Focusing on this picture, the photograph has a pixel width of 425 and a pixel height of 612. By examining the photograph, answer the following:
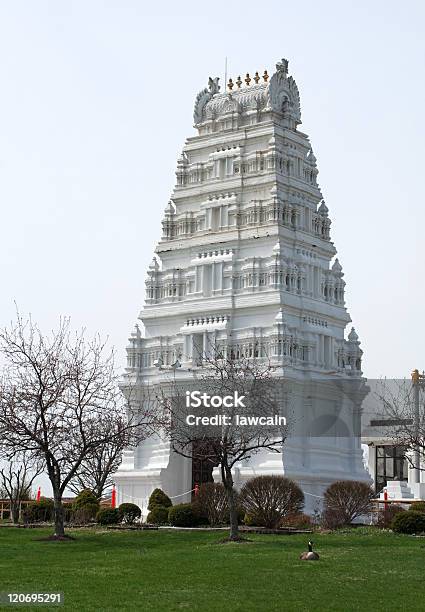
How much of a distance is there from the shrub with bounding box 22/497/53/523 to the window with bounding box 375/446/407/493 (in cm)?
2920

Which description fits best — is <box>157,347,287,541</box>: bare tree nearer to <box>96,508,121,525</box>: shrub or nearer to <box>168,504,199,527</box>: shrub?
<box>168,504,199,527</box>: shrub

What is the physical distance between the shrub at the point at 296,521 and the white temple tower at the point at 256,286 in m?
7.55

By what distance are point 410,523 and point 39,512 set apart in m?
19.2

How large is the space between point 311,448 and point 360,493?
10.3 metres

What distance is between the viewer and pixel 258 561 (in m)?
30.6

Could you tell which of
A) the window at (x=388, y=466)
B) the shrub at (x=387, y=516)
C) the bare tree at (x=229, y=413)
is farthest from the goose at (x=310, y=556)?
the window at (x=388, y=466)

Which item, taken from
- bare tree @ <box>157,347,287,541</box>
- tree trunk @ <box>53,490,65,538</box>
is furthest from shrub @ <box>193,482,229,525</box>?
tree trunk @ <box>53,490,65,538</box>

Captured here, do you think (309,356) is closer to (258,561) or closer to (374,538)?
(374,538)

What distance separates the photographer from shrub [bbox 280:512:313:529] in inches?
1736

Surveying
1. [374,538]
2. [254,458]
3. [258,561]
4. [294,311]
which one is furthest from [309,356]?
[258,561]

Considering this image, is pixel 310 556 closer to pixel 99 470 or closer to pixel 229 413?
pixel 229 413

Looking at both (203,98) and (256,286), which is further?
(203,98)

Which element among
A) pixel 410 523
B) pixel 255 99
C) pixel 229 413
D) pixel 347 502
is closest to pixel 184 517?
pixel 229 413

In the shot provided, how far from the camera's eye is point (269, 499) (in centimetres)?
4338
